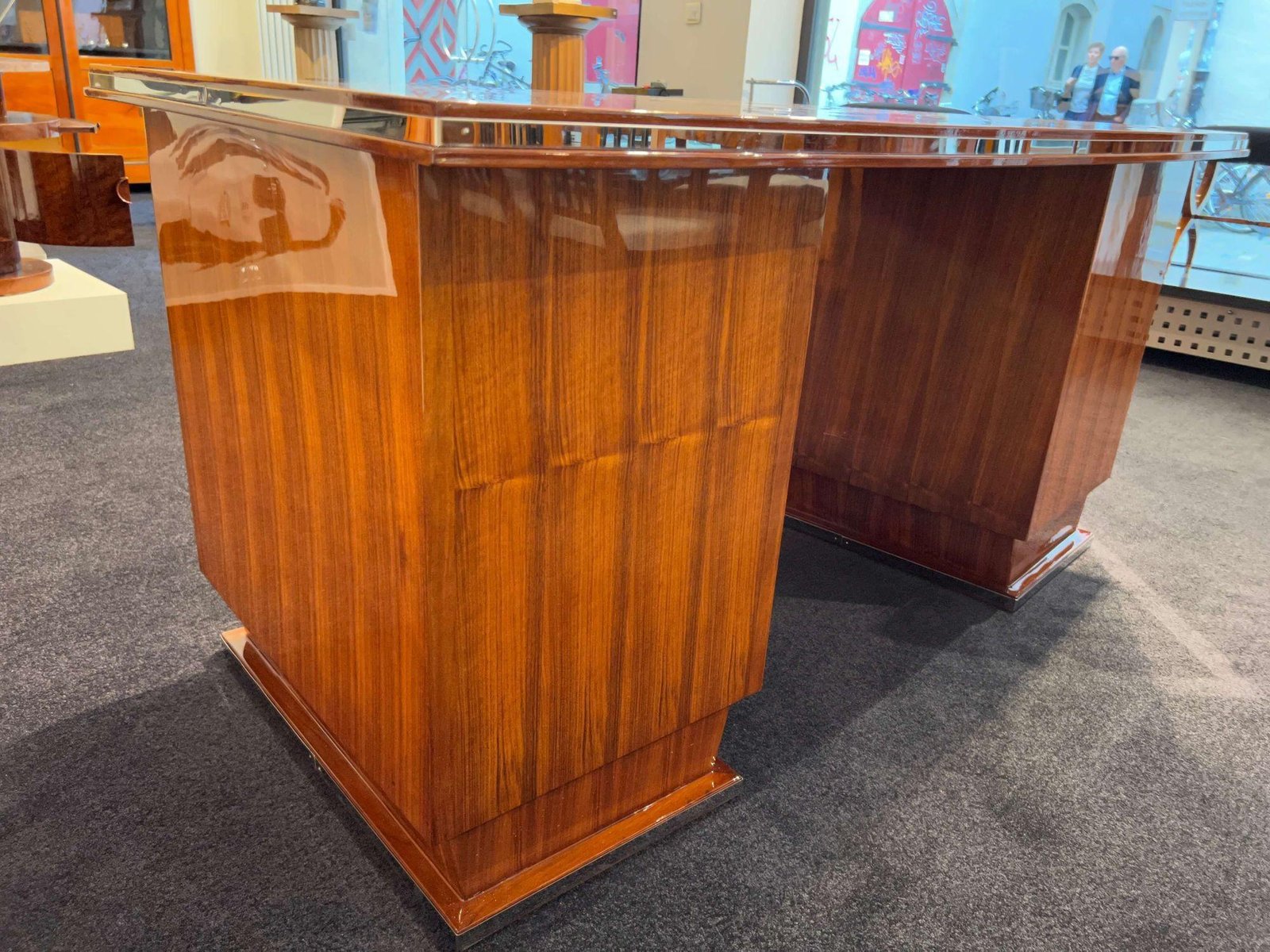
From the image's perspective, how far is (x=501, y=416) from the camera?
29.4 inches

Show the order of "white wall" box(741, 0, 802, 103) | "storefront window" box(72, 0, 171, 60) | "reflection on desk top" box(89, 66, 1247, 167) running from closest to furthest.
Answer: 1. "reflection on desk top" box(89, 66, 1247, 167)
2. "white wall" box(741, 0, 802, 103)
3. "storefront window" box(72, 0, 171, 60)

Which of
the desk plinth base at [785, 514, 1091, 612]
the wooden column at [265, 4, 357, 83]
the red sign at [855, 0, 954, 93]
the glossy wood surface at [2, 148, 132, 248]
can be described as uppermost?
the red sign at [855, 0, 954, 93]

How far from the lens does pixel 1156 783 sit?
1.25m

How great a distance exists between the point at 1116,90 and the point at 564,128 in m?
3.58

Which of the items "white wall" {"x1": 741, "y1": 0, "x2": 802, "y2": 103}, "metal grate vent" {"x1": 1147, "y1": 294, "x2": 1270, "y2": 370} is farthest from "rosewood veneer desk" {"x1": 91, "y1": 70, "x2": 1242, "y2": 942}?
"white wall" {"x1": 741, "y1": 0, "x2": 802, "y2": 103}

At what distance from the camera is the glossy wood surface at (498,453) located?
711 millimetres

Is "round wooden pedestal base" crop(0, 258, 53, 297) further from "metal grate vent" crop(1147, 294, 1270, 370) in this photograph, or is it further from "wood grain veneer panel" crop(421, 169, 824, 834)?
"metal grate vent" crop(1147, 294, 1270, 370)

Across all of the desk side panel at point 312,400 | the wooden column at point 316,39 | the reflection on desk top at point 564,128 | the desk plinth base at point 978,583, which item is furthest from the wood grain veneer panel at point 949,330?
the desk side panel at point 312,400

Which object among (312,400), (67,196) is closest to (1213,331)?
(312,400)

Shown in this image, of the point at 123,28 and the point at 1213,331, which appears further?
the point at 123,28

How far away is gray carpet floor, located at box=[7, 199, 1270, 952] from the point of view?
99 cm

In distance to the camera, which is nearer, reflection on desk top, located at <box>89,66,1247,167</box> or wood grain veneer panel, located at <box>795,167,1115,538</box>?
reflection on desk top, located at <box>89,66,1247,167</box>

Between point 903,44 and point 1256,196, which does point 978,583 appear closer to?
point 1256,196

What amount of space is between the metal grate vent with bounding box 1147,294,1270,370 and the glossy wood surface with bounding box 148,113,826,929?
9.20 feet
